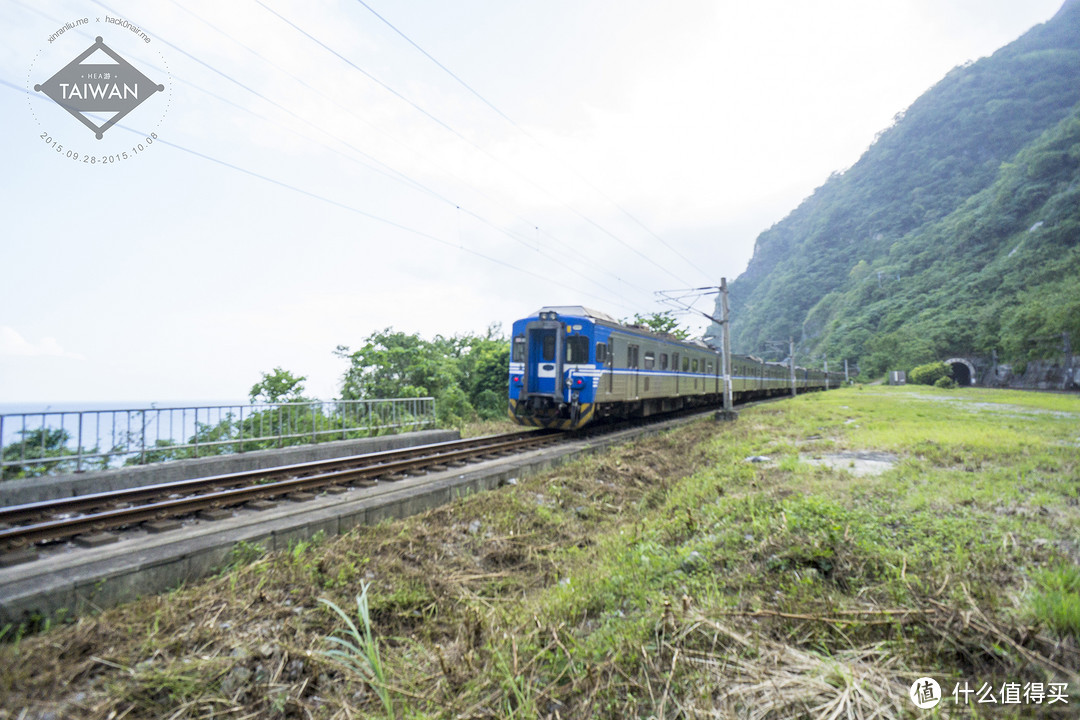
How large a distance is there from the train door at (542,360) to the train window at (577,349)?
330 mm

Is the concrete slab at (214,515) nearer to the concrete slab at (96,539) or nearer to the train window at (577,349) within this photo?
the concrete slab at (96,539)

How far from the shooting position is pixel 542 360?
40.8 ft

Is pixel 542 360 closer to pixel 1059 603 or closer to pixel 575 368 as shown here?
pixel 575 368

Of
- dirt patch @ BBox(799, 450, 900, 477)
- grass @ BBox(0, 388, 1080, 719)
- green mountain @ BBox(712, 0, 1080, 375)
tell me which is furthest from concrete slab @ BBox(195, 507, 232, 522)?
green mountain @ BBox(712, 0, 1080, 375)

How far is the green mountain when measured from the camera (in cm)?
3122

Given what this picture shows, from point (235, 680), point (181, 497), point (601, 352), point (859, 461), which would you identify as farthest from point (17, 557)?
point (601, 352)

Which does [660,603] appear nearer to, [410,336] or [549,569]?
[549,569]

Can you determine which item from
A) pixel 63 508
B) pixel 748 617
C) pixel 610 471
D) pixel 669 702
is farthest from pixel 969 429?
pixel 63 508

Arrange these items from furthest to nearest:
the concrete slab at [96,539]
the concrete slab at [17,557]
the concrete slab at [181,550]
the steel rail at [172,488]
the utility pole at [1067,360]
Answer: the utility pole at [1067,360]
the steel rail at [172,488]
the concrete slab at [96,539]
the concrete slab at [17,557]
the concrete slab at [181,550]

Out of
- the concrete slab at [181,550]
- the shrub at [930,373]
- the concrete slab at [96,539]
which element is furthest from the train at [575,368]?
the shrub at [930,373]

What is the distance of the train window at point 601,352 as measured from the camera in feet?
39.8

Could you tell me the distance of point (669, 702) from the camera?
1958 millimetres

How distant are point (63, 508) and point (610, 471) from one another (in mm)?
6920

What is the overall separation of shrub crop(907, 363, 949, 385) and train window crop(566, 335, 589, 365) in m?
35.3
